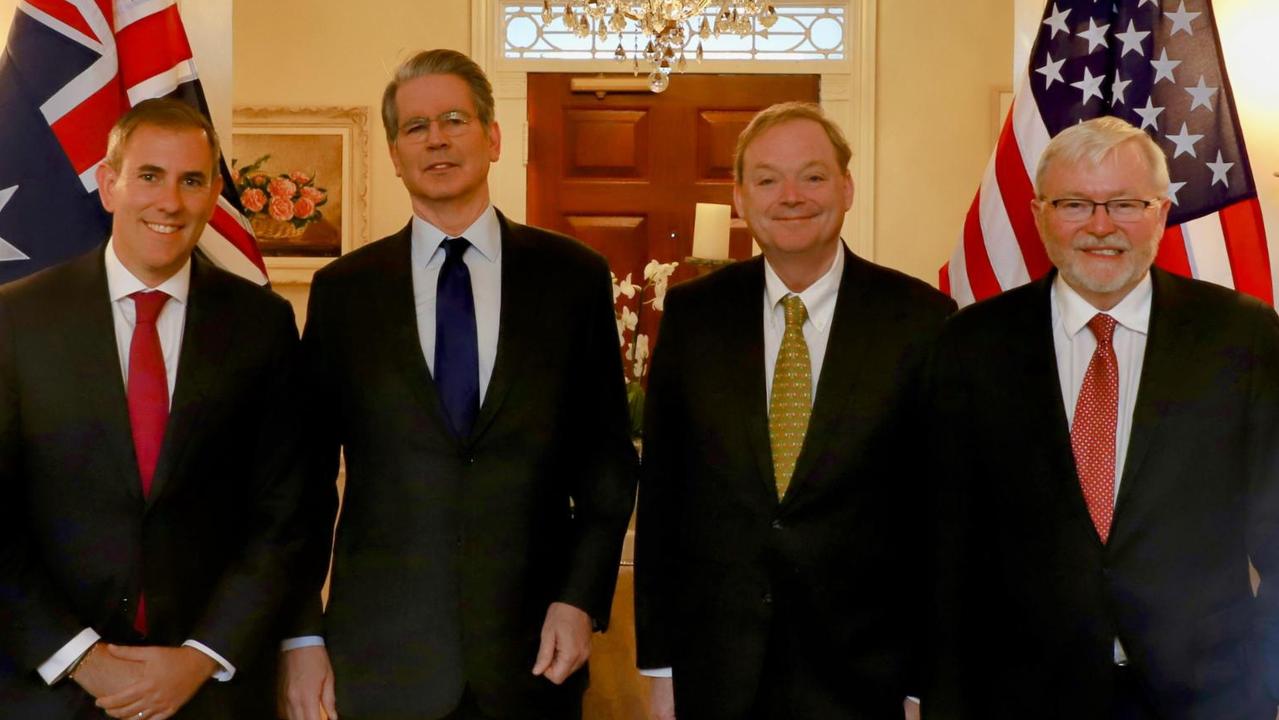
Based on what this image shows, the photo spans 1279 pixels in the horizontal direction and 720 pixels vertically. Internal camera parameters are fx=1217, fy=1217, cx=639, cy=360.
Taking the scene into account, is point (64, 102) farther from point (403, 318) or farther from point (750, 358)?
point (750, 358)

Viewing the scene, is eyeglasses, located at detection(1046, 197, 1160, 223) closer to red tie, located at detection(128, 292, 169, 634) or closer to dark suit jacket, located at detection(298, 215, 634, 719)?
dark suit jacket, located at detection(298, 215, 634, 719)

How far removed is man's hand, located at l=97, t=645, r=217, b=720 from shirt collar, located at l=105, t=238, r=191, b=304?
54cm

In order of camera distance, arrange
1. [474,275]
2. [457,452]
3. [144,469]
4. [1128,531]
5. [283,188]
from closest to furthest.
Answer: [1128,531]
[144,469]
[457,452]
[474,275]
[283,188]

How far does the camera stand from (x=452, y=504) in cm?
194

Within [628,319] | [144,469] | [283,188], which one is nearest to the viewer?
[144,469]

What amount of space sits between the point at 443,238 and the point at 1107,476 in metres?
1.11

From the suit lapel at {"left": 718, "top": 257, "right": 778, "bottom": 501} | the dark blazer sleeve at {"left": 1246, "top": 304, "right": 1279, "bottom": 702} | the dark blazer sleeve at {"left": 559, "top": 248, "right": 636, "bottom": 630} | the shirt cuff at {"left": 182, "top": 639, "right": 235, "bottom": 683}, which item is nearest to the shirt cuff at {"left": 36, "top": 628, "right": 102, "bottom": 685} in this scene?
the shirt cuff at {"left": 182, "top": 639, "right": 235, "bottom": 683}

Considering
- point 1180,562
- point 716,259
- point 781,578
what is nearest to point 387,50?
point 716,259

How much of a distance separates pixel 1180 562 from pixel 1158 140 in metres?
1.13

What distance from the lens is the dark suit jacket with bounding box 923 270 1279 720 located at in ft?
5.68

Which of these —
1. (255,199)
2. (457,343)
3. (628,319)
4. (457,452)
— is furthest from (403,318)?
(255,199)

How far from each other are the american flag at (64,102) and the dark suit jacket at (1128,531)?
1.61m

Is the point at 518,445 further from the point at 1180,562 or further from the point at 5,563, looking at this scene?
the point at 1180,562

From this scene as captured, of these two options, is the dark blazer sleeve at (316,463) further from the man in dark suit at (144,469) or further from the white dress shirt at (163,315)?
the white dress shirt at (163,315)
